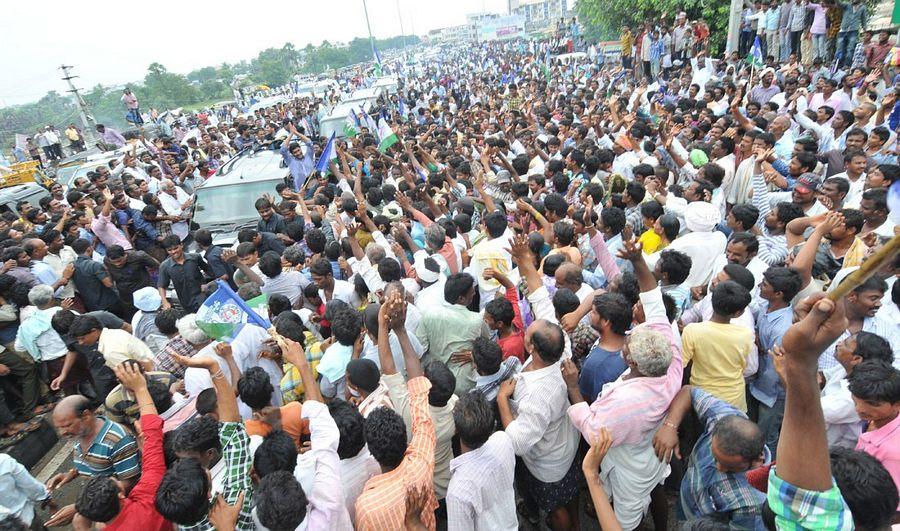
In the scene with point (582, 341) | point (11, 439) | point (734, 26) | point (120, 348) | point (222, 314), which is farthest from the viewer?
point (734, 26)

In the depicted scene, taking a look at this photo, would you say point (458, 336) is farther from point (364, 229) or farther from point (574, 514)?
point (364, 229)

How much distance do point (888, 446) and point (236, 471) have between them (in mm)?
2960

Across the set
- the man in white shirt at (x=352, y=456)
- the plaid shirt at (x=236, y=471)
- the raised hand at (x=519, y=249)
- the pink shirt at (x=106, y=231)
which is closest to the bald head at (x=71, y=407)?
the plaid shirt at (x=236, y=471)

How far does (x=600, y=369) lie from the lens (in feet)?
9.46

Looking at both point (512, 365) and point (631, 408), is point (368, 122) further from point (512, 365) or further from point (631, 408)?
point (631, 408)

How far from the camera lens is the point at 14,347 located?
202 inches

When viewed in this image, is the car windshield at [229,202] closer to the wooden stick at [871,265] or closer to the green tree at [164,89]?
the wooden stick at [871,265]

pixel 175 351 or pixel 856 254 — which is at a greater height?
pixel 856 254

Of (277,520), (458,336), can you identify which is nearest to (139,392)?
(277,520)

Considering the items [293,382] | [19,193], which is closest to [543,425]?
[293,382]

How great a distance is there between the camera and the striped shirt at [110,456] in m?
2.84

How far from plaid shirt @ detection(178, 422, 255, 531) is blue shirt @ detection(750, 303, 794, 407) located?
10.4 ft

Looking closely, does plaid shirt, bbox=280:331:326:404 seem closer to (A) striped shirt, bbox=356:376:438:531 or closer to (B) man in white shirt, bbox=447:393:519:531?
(A) striped shirt, bbox=356:376:438:531

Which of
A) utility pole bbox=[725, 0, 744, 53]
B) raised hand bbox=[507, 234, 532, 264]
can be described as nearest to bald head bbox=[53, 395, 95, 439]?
raised hand bbox=[507, 234, 532, 264]
